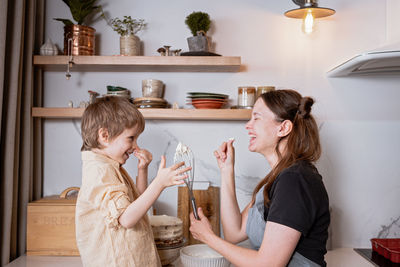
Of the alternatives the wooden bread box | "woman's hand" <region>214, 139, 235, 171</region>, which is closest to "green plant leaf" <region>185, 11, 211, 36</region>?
"woman's hand" <region>214, 139, 235, 171</region>

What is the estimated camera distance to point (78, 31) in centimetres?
195

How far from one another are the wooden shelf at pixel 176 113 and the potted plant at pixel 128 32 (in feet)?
1.06

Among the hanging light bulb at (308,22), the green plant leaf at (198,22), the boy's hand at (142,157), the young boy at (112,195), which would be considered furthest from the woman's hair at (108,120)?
the hanging light bulb at (308,22)

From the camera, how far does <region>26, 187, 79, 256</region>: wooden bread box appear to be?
1.83 m

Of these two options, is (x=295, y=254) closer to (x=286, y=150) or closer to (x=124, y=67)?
(x=286, y=150)

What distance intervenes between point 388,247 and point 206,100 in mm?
1097

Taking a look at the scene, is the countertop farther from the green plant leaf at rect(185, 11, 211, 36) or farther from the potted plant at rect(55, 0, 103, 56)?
the green plant leaf at rect(185, 11, 211, 36)

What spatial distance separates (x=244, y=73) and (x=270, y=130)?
2.45 ft

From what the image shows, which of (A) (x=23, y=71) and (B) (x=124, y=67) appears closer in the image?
(A) (x=23, y=71)

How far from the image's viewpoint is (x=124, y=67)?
6.61ft

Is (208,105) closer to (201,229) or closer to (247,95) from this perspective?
(247,95)

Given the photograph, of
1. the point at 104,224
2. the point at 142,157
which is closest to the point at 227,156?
the point at 142,157

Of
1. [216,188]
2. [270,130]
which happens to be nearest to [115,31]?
[216,188]

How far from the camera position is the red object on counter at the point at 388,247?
1760 mm
